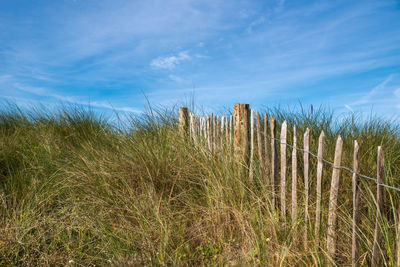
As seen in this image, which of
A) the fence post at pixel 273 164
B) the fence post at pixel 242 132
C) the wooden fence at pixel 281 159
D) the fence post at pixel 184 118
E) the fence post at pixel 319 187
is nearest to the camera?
the wooden fence at pixel 281 159

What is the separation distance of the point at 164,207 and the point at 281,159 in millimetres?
1505

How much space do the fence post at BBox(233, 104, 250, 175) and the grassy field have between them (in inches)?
11.7

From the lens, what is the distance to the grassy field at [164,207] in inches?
108

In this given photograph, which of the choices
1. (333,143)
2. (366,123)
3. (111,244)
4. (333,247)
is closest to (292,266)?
(333,247)

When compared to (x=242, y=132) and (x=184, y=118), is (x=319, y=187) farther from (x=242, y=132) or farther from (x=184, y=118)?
(x=184, y=118)

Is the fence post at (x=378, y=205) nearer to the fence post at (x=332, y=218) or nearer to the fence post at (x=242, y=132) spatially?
the fence post at (x=332, y=218)

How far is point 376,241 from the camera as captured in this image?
2057 millimetres

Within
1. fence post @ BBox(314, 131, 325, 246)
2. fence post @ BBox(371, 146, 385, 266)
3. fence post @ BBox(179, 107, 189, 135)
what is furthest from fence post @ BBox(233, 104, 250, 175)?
fence post @ BBox(179, 107, 189, 135)

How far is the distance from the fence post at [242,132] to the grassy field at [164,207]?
298 millimetres

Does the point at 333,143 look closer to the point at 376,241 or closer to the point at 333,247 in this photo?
the point at 333,247

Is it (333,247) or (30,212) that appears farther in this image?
(30,212)

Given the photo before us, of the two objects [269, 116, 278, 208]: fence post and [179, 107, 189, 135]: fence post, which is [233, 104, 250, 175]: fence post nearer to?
[269, 116, 278, 208]: fence post

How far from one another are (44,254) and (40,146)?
11.7 ft

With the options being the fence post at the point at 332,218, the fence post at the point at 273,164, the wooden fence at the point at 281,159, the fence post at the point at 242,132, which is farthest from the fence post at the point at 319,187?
the fence post at the point at 242,132
